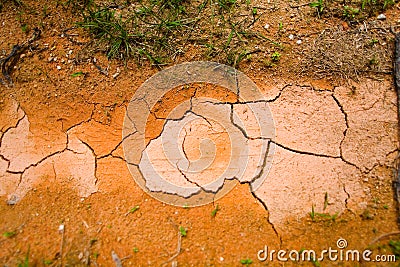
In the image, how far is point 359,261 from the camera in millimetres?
2227

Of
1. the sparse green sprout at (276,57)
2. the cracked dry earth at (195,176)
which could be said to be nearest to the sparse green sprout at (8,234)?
the cracked dry earth at (195,176)

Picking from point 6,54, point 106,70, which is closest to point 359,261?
point 106,70

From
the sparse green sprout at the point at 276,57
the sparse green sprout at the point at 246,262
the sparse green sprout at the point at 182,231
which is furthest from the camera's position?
the sparse green sprout at the point at 276,57

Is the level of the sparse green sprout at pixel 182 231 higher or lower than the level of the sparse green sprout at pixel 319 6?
lower

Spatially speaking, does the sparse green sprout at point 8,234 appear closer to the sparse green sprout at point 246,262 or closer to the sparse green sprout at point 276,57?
the sparse green sprout at point 246,262

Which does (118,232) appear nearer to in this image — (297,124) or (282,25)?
(297,124)

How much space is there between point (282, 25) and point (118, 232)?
2137mm

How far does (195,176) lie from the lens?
2613 millimetres

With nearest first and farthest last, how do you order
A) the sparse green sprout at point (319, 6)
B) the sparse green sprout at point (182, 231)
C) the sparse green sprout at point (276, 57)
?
the sparse green sprout at point (182, 231), the sparse green sprout at point (276, 57), the sparse green sprout at point (319, 6)

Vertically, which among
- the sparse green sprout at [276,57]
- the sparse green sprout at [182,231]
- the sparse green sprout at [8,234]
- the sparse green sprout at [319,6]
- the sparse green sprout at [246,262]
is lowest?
the sparse green sprout at [246,262]

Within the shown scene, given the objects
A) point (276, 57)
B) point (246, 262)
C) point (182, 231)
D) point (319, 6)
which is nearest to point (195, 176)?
point (182, 231)

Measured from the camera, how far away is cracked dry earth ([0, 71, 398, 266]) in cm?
234

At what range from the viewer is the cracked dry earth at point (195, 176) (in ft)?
7.69

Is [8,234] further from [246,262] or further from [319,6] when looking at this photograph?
[319,6]
